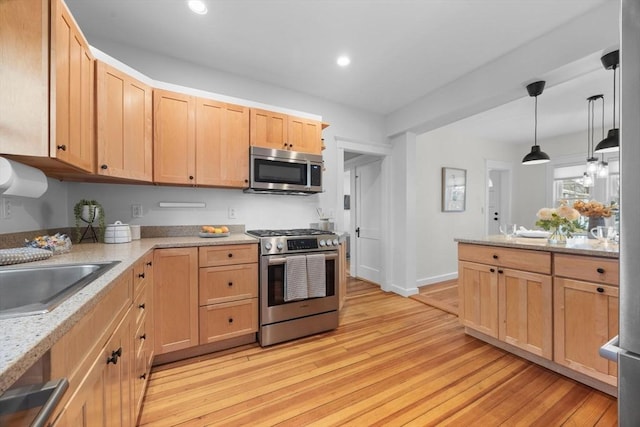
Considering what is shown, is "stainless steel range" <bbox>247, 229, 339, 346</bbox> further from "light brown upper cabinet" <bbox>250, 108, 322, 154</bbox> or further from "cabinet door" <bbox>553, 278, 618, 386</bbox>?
"cabinet door" <bbox>553, 278, 618, 386</bbox>

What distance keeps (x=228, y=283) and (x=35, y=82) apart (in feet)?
5.47

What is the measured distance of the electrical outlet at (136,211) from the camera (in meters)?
2.48

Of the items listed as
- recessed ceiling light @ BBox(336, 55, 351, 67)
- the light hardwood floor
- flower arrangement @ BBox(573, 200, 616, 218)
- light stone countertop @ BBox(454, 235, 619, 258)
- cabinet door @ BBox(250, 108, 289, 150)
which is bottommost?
the light hardwood floor

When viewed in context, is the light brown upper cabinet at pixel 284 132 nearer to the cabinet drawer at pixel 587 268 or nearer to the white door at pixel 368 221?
the white door at pixel 368 221

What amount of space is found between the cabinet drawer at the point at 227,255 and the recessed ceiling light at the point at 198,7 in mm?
1828

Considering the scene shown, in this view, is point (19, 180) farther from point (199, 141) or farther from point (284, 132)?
point (284, 132)

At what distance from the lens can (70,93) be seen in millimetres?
1512

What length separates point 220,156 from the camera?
2533 mm

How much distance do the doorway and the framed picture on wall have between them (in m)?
1.24

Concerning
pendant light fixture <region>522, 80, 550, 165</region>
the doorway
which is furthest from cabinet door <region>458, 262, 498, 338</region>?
the doorway

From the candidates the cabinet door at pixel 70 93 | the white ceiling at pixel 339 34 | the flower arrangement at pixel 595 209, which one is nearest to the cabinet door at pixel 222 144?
the white ceiling at pixel 339 34

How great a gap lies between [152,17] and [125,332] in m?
2.31

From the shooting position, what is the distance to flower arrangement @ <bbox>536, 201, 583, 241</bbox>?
207cm

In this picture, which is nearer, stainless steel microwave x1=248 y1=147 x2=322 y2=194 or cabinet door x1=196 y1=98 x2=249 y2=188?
cabinet door x1=196 y1=98 x2=249 y2=188
